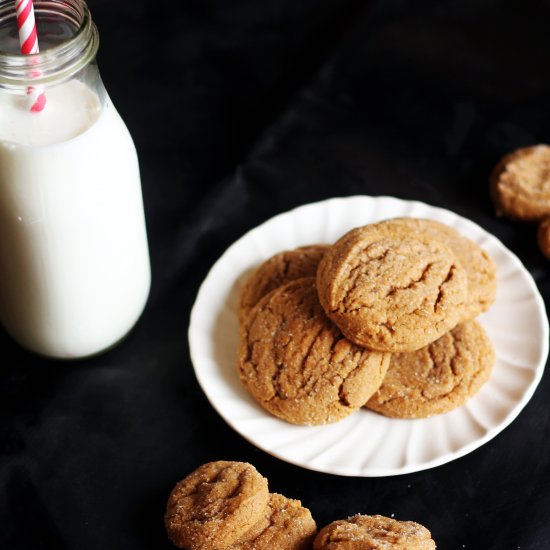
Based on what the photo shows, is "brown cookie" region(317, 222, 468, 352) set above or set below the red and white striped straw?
below

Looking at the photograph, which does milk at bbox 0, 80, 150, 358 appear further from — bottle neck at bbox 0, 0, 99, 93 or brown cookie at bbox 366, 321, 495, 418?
brown cookie at bbox 366, 321, 495, 418

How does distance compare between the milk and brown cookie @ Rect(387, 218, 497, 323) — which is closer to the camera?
the milk

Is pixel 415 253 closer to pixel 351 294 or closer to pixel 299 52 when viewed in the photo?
pixel 351 294

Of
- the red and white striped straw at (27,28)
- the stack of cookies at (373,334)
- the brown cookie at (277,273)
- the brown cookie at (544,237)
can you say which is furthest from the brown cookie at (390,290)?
the red and white striped straw at (27,28)

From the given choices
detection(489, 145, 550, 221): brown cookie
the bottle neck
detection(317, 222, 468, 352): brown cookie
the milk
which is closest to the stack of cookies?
detection(317, 222, 468, 352): brown cookie

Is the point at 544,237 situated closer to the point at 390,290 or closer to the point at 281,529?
the point at 390,290

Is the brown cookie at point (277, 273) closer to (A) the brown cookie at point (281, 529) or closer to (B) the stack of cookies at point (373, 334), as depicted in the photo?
(B) the stack of cookies at point (373, 334)

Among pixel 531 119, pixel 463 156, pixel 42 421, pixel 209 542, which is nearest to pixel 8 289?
pixel 42 421
